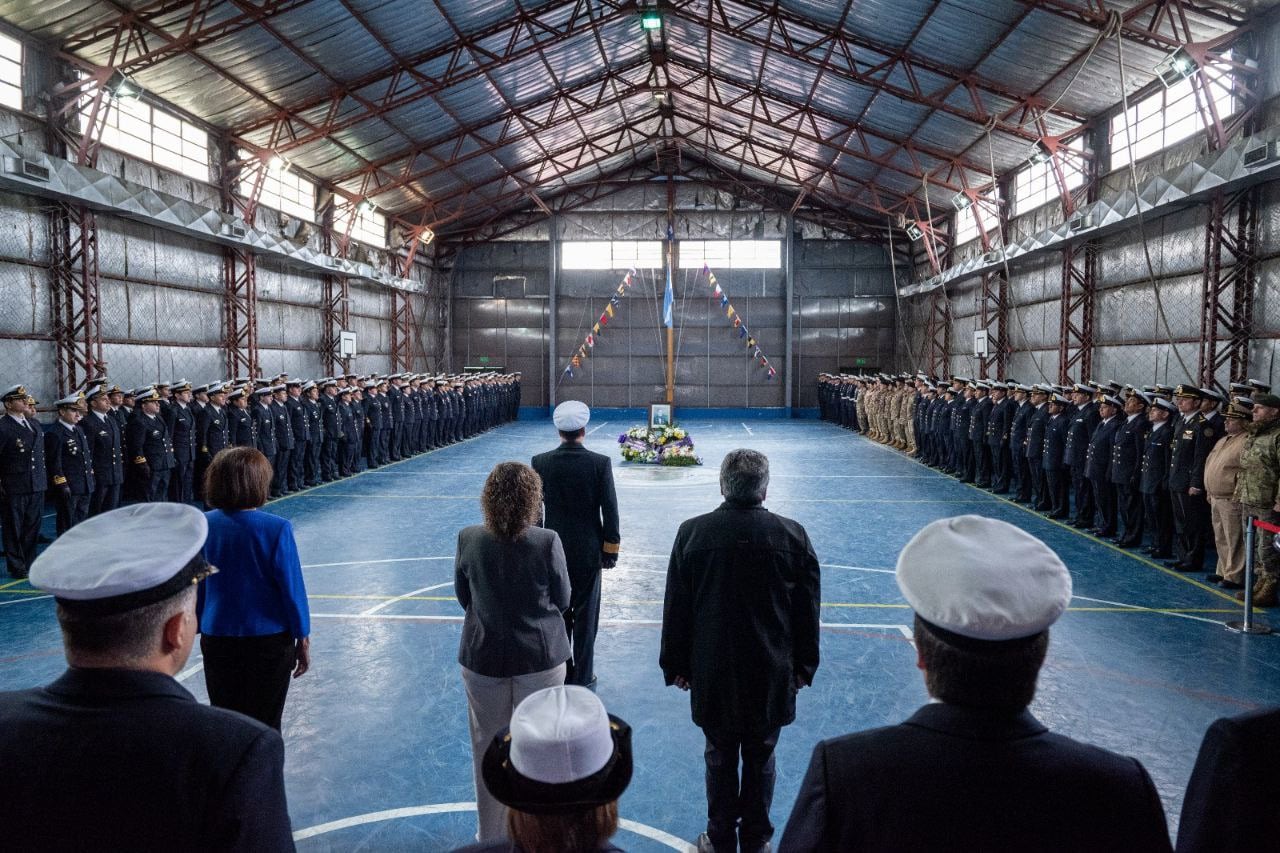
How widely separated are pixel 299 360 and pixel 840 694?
19.4 meters

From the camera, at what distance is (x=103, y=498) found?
10000mm

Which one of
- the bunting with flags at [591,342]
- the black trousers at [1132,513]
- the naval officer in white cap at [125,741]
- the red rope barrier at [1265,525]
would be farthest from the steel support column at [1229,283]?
the bunting with flags at [591,342]

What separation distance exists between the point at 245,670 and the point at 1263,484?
8.09m

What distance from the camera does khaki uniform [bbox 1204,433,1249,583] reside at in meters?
7.69

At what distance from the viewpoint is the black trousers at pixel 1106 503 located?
1009 centimetres

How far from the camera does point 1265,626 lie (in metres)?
6.39

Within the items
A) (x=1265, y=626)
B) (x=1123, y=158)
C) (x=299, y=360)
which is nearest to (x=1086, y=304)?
(x=1123, y=158)

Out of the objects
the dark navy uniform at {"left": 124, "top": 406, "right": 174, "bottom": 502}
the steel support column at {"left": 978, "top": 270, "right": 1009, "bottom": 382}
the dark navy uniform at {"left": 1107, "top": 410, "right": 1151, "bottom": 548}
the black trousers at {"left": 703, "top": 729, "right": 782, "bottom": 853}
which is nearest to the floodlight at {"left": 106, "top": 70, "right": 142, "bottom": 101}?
the dark navy uniform at {"left": 124, "top": 406, "right": 174, "bottom": 502}

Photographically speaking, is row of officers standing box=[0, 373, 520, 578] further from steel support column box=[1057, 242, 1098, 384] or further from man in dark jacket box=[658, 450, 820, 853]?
steel support column box=[1057, 242, 1098, 384]

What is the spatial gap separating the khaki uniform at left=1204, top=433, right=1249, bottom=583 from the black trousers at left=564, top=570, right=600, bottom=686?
21.0 feet

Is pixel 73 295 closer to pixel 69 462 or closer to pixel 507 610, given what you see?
pixel 69 462

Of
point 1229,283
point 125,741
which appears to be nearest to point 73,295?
point 125,741

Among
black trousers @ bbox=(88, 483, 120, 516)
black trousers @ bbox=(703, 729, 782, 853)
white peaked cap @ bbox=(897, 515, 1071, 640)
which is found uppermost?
white peaked cap @ bbox=(897, 515, 1071, 640)

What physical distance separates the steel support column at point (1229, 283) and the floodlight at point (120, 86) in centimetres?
1624
